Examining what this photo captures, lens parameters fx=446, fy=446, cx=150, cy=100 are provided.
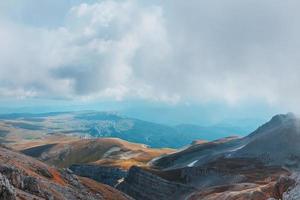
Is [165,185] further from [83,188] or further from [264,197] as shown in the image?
[264,197]

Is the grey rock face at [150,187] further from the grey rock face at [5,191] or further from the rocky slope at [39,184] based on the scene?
the grey rock face at [5,191]

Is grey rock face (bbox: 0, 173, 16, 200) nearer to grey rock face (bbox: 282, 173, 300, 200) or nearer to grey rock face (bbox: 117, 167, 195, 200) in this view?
grey rock face (bbox: 282, 173, 300, 200)

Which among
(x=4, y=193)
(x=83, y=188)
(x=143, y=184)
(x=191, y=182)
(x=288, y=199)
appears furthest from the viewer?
(x=143, y=184)

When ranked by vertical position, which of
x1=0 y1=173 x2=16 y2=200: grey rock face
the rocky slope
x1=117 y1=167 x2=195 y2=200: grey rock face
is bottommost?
x1=117 y1=167 x2=195 y2=200: grey rock face

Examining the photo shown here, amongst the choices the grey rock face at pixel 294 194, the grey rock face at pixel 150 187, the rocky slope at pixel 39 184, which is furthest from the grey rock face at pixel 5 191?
the grey rock face at pixel 150 187

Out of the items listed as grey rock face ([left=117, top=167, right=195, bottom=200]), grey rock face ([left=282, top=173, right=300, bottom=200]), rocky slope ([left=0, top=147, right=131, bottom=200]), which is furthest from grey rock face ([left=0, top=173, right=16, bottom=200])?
grey rock face ([left=117, top=167, right=195, bottom=200])

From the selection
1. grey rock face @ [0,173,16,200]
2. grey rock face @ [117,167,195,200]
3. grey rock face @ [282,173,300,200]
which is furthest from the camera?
grey rock face @ [117,167,195,200]

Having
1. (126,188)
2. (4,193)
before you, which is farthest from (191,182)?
(4,193)

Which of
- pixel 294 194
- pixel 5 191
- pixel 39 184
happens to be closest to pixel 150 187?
pixel 39 184

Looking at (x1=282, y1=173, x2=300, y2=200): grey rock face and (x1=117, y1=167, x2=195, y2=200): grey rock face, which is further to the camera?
(x1=117, y1=167, x2=195, y2=200): grey rock face
